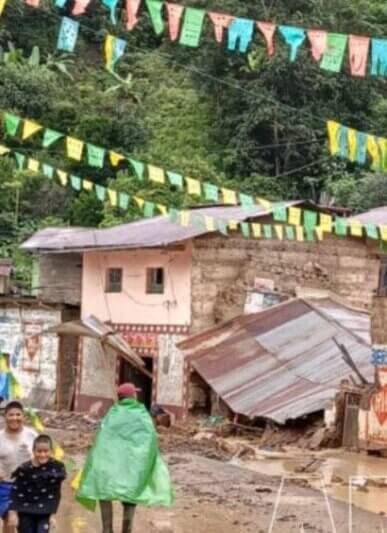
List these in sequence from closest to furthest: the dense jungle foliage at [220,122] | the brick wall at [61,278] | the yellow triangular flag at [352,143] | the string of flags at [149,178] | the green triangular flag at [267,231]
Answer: the yellow triangular flag at [352,143] → the string of flags at [149,178] → the green triangular flag at [267,231] → the brick wall at [61,278] → the dense jungle foliage at [220,122]

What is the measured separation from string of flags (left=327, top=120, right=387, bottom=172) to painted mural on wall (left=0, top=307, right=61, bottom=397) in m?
20.0

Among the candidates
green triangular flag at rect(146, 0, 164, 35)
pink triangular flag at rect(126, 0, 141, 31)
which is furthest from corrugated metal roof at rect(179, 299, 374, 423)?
green triangular flag at rect(146, 0, 164, 35)

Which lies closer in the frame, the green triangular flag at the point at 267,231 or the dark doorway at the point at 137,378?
the green triangular flag at the point at 267,231

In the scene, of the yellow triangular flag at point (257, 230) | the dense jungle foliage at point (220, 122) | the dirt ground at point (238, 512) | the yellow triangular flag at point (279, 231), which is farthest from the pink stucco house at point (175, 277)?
the dirt ground at point (238, 512)

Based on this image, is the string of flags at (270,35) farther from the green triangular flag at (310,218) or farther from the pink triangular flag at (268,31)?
the green triangular flag at (310,218)

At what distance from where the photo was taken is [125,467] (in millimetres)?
10180

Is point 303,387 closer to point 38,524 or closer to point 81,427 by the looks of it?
point 81,427

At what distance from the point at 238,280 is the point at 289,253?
6.59 feet

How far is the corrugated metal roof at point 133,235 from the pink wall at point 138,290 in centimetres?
52

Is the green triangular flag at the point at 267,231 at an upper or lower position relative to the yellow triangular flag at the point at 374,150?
upper

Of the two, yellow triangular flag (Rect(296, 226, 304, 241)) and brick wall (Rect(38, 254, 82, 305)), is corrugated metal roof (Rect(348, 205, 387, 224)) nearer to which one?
yellow triangular flag (Rect(296, 226, 304, 241))

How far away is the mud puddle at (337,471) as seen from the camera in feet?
48.6

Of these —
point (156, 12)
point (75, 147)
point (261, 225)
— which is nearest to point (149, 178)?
point (75, 147)

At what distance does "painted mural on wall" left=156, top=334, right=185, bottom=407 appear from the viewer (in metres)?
26.4
